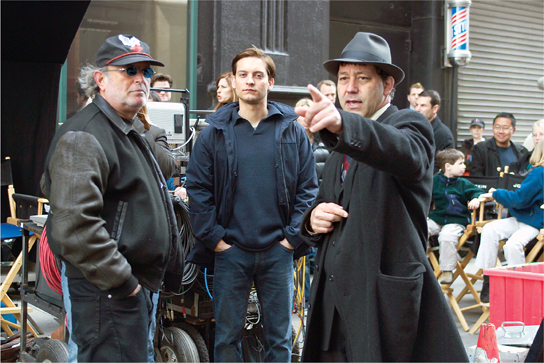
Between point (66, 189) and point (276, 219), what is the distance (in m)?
1.50

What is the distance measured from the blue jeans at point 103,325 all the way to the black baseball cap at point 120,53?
1069 millimetres

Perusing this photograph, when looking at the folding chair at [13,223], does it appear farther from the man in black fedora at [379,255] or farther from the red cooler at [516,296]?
the red cooler at [516,296]

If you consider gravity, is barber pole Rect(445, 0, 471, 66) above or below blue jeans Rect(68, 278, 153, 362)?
above

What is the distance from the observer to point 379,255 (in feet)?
7.64

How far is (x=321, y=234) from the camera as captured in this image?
264 cm

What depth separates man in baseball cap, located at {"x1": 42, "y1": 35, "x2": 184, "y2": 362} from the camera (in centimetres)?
259

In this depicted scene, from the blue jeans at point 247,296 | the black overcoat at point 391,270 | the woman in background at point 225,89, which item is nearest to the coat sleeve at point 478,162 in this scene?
the woman in background at point 225,89

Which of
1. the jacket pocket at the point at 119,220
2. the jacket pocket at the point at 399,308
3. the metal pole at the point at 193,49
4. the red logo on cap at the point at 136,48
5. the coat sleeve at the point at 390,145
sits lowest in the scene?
the jacket pocket at the point at 399,308

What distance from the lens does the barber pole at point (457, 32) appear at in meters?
10.8

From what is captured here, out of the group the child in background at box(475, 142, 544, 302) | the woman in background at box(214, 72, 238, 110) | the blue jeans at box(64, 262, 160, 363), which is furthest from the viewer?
the child in background at box(475, 142, 544, 302)

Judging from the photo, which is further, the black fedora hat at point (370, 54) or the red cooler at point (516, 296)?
the red cooler at point (516, 296)

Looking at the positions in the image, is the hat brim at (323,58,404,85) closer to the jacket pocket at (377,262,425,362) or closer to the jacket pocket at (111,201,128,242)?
the jacket pocket at (377,262,425,362)

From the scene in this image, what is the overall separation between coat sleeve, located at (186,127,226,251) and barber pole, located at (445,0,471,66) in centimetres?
832

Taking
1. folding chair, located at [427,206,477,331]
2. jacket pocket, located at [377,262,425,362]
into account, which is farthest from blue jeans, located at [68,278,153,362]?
folding chair, located at [427,206,477,331]
